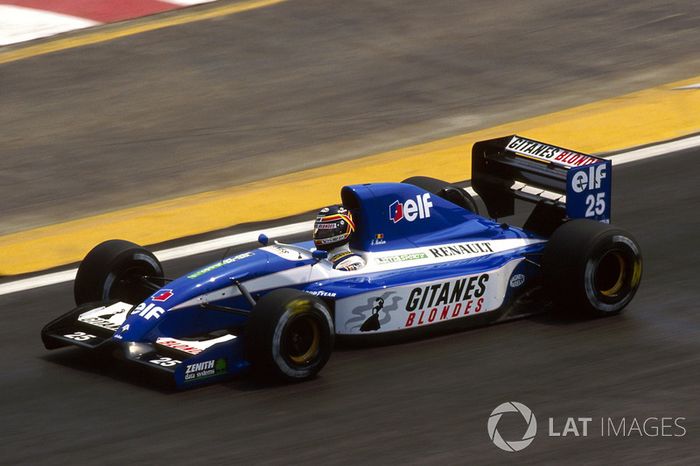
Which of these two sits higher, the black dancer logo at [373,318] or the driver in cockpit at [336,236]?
the driver in cockpit at [336,236]

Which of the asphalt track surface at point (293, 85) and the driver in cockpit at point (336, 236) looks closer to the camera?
the driver in cockpit at point (336, 236)

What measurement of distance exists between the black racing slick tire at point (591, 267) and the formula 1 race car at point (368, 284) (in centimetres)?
1

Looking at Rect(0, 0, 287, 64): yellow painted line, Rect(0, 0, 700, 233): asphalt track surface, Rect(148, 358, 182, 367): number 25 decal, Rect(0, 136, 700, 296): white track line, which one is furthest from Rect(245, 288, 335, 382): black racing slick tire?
Rect(0, 0, 287, 64): yellow painted line

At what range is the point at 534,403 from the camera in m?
8.27

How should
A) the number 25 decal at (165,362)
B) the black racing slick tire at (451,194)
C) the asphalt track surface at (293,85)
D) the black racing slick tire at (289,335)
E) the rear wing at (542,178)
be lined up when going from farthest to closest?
1. the asphalt track surface at (293,85)
2. the black racing slick tire at (451,194)
3. the rear wing at (542,178)
4. the number 25 decal at (165,362)
5. the black racing slick tire at (289,335)

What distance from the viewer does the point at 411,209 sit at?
31.9 feet

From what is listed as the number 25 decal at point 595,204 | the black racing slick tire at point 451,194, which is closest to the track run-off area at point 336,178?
the number 25 decal at point 595,204

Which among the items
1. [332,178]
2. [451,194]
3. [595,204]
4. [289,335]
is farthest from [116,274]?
[332,178]

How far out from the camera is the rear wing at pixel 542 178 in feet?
33.2

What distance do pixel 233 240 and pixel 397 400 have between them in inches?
166

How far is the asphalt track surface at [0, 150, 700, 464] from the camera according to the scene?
25.0 ft

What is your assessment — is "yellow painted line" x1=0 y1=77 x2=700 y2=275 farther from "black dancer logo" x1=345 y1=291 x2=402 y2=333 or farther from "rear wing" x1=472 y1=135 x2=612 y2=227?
"black dancer logo" x1=345 y1=291 x2=402 y2=333

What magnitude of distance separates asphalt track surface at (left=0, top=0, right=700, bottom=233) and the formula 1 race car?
4.19 meters

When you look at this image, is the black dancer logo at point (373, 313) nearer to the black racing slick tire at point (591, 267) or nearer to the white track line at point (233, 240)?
the black racing slick tire at point (591, 267)
